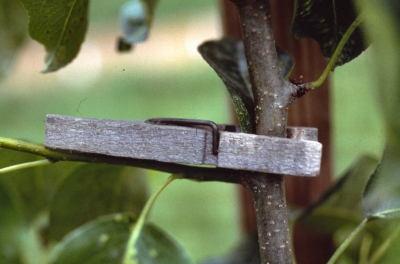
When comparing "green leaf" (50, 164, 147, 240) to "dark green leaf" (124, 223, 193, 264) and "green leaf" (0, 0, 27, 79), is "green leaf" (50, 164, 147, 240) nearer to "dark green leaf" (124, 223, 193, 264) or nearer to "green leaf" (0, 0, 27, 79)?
"dark green leaf" (124, 223, 193, 264)

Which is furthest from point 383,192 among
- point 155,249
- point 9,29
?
point 9,29

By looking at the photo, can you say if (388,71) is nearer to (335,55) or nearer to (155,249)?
(335,55)

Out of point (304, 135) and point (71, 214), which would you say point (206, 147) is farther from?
point (71, 214)

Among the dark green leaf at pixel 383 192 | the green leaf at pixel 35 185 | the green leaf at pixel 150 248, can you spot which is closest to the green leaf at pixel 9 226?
the green leaf at pixel 35 185

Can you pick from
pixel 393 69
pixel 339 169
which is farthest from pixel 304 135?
pixel 339 169

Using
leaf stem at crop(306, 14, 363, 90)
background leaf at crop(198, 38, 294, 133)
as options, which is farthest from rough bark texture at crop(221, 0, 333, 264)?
leaf stem at crop(306, 14, 363, 90)

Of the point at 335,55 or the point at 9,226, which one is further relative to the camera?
the point at 9,226
